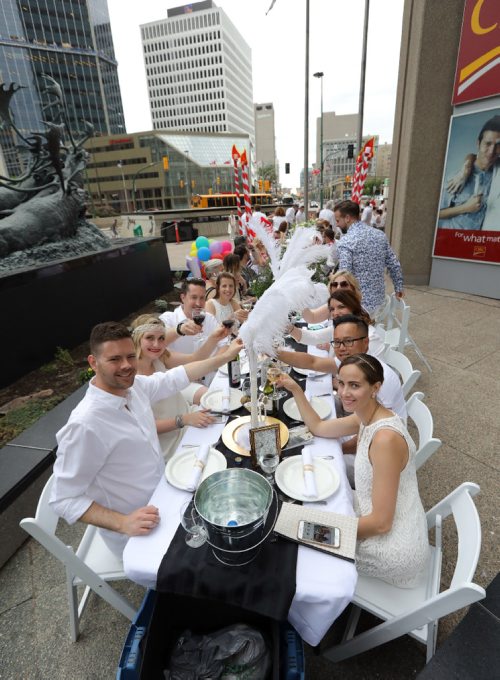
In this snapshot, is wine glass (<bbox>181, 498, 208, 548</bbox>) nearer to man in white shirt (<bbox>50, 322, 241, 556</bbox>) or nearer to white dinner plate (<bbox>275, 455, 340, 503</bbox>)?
man in white shirt (<bbox>50, 322, 241, 556</bbox>)

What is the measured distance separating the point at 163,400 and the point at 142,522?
4.23ft

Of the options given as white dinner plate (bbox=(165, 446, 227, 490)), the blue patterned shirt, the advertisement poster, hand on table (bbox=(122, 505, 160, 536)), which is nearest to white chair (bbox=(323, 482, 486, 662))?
white dinner plate (bbox=(165, 446, 227, 490))

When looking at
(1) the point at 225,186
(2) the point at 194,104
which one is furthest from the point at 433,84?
(2) the point at 194,104

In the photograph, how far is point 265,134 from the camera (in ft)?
405

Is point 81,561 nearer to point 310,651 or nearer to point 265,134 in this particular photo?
point 310,651

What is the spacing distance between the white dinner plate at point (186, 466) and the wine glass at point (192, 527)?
0.70 ft

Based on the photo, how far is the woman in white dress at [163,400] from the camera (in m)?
2.62

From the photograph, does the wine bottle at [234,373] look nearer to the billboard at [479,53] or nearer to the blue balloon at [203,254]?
the blue balloon at [203,254]

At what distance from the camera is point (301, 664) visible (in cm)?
149

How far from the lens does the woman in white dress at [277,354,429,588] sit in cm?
169

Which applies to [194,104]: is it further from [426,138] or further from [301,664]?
[301,664]

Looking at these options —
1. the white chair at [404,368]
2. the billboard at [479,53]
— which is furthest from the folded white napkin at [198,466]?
the billboard at [479,53]

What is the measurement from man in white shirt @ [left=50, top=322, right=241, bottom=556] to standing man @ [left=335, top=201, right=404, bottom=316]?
379 centimetres

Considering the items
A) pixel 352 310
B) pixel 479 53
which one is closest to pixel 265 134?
pixel 479 53
